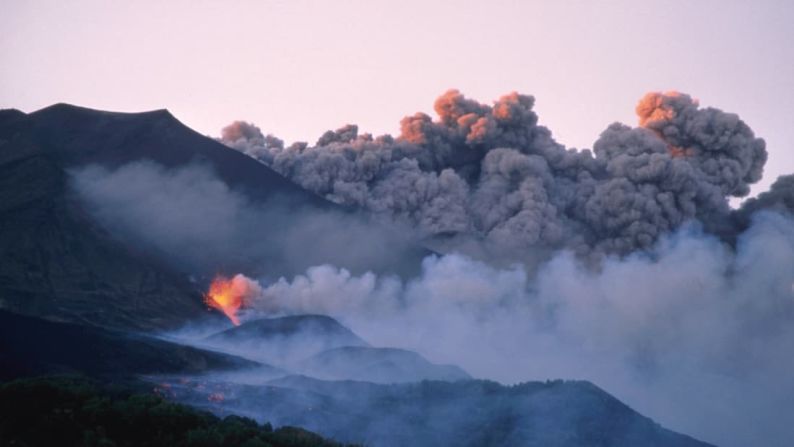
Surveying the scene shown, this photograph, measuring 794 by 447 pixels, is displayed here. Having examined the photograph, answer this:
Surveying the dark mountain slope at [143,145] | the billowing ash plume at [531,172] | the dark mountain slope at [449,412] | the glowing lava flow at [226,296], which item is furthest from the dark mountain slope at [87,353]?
the billowing ash plume at [531,172]

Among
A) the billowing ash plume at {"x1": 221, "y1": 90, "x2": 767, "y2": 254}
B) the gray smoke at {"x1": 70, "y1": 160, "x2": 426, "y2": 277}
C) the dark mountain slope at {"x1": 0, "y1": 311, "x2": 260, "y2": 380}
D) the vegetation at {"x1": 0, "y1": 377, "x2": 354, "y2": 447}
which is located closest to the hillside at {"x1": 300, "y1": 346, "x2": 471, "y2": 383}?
the dark mountain slope at {"x1": 0, "y1": 311, "x2": 260, "y2": 380}

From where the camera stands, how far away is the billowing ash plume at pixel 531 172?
62562 mm

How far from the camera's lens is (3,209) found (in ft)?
129

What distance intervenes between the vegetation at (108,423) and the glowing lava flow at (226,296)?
2299cm

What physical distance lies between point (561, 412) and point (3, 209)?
2491 cm

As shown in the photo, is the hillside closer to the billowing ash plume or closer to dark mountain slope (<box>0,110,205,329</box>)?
dark mountain slope (<box>0,110,205,329</box>)

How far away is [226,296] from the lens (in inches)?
1726

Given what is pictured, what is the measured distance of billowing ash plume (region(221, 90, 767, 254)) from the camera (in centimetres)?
6256

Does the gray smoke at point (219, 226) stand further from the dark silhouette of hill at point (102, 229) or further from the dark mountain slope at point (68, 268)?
the dark mountain slope at point (68, 268)

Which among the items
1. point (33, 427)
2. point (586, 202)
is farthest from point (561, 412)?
point (586, 202)

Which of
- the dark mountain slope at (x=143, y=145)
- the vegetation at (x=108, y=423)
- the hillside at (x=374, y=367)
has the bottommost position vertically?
the vegetation at (x=108, y=423)

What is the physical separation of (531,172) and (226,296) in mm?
28734

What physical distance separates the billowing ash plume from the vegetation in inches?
1716

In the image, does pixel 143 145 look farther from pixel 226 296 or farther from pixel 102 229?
pixel 226 296
